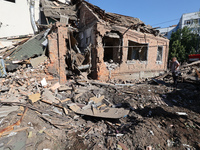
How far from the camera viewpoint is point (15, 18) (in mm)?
10242

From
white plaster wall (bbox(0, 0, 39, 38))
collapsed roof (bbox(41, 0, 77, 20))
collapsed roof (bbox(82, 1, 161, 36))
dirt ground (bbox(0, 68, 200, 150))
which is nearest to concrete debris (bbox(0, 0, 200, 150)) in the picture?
dirt ground (bbox(0, 68, 200, 150))

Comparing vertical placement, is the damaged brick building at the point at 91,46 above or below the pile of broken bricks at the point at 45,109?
above

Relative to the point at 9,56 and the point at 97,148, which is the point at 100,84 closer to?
the point at 97,148

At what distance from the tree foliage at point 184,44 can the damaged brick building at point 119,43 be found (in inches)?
388

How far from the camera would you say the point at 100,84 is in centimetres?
736

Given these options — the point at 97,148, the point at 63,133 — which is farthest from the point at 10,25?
the point at 97,148

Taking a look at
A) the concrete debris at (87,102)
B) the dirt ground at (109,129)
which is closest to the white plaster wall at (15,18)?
the concrete debris at (87,102)

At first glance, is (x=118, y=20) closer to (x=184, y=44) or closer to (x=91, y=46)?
(x=91, y=46)

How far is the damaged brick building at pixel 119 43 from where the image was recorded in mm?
8430

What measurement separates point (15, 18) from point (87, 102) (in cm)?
1100

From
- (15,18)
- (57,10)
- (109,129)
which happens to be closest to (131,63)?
(109,129)

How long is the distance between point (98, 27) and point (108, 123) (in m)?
6.59

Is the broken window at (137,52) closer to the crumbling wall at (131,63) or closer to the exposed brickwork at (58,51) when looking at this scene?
the crumbling wall at (131,63)

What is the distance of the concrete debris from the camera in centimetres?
314
